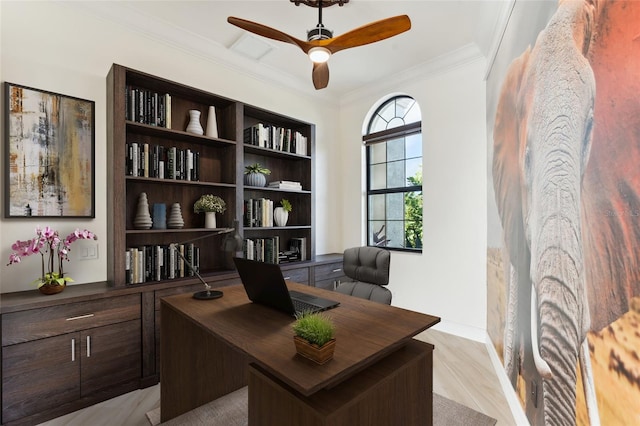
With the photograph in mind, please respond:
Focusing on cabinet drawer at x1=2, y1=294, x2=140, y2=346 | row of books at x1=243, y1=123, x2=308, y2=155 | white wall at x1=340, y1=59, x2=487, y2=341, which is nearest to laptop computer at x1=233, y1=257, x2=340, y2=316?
cabinet drawer at x1=2, y1=294, x2=140, y2=346

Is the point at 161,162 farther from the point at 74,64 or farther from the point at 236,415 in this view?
the point at 236,415

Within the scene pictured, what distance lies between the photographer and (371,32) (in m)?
1.80

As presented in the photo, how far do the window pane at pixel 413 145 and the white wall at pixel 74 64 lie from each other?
90.5 inches

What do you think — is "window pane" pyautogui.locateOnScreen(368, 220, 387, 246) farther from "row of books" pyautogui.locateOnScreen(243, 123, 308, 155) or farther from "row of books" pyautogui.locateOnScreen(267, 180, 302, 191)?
"row of books" pyautogui.locateOnScreen(243, 123, 308, 155)

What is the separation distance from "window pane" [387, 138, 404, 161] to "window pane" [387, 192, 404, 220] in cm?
48

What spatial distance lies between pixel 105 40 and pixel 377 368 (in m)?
3.16

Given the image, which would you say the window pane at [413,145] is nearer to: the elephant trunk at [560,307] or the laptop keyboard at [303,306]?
the elephant trunk at [560,307]

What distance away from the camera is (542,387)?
Answer: 152cm

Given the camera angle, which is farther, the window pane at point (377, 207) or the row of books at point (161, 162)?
the window pane at point (377, 207)

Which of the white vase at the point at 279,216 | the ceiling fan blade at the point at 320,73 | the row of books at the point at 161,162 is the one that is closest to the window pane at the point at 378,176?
the white vase at the point at 279,216

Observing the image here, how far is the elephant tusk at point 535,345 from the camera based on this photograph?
58.3 inches

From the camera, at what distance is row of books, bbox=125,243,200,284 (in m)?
2.42

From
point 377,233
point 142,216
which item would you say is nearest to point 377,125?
point 377,233

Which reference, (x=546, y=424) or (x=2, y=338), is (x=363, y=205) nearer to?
(x=546, y=424)
